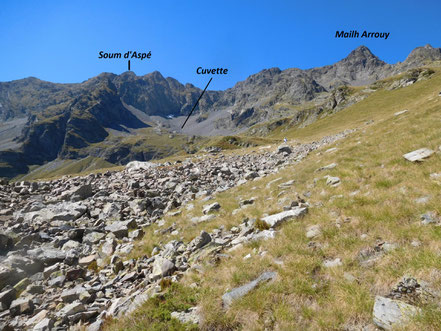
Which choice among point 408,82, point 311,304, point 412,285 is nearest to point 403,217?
point 412,285

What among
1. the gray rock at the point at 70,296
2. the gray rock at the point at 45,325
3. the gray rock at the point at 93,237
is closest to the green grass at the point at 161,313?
the gray rock at the point at 45,325

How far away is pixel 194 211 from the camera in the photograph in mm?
14469

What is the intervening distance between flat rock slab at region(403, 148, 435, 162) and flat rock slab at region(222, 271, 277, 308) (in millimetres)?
9556

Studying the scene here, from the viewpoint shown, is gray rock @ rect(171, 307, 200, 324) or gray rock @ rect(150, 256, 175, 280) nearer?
gray rock @ rect(171, 307, 200, 324)

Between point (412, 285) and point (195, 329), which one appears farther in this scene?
→ point (195, 329)

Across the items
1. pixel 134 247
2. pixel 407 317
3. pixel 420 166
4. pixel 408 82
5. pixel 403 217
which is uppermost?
pixel 408 82

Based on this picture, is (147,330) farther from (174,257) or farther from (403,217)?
(403,217)

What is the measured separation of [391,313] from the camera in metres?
3.98

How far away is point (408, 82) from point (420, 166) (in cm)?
20186

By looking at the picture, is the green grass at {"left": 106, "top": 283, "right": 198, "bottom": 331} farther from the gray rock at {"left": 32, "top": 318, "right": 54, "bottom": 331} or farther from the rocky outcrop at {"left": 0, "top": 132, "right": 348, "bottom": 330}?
the gray rock at {"left": 32, "top": 318, "right": 54, "bottom": 331}

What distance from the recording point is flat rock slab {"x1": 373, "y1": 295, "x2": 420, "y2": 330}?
12.7ft

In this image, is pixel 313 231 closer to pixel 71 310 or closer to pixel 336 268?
pixel 336 268

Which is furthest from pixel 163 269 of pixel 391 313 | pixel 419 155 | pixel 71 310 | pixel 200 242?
pixel 419 155

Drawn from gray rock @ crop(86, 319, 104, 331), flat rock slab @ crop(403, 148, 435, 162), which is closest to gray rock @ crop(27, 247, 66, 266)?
gray rock @ crop(86, 319, 104, 331)
